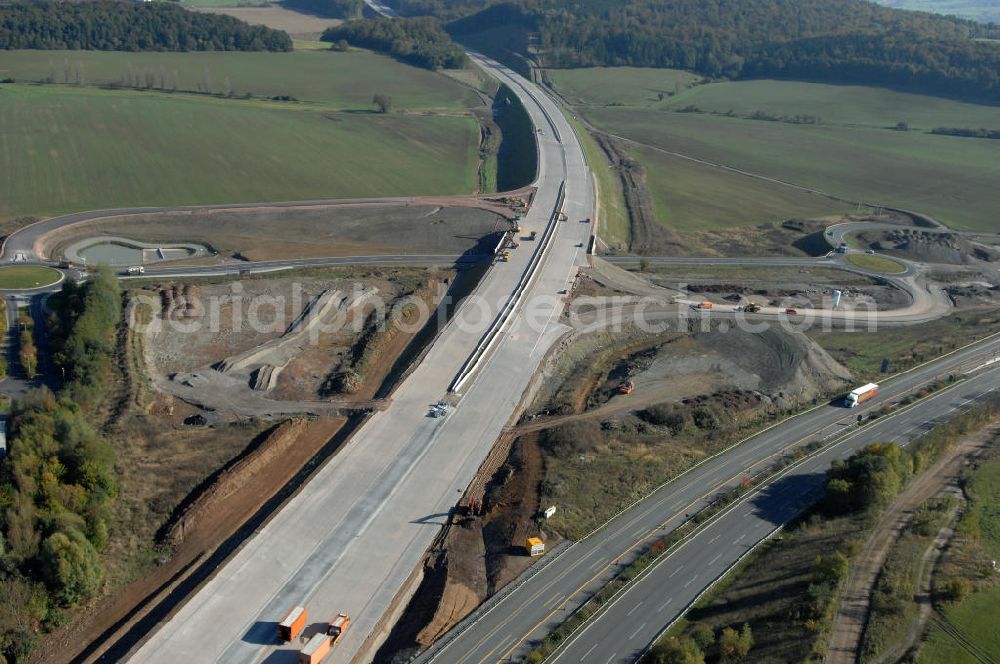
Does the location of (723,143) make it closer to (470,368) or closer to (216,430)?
(470,368)

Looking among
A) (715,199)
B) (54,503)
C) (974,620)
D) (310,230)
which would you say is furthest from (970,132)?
(54,503)

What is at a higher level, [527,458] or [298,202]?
[298,202]

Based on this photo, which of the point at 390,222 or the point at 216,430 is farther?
the point at 390,222

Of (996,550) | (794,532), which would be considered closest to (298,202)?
(794,532)

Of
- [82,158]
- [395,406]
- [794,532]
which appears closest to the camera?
[794,532]

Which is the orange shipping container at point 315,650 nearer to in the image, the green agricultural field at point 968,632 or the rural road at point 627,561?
the rural road at point 627,561

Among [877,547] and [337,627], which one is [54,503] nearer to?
[337,627]
